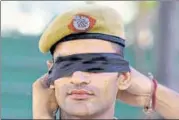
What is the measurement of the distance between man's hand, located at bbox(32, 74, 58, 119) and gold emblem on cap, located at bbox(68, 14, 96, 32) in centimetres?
20

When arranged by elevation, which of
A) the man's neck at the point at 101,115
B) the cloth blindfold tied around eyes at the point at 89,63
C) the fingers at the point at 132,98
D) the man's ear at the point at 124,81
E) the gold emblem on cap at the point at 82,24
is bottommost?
the man's neck at the point at 101,115

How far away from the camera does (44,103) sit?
120cm

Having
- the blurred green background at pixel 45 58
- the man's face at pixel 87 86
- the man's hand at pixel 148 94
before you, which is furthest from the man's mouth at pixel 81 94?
the blurred green background at pixel 45 58

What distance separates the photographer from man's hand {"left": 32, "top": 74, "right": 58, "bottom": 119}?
119 cm

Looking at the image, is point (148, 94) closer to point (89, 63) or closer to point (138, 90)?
point (138, 90)

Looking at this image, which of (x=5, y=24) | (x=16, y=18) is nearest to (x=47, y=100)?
(x=5, y=24)

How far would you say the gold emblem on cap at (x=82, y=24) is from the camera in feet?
3.62

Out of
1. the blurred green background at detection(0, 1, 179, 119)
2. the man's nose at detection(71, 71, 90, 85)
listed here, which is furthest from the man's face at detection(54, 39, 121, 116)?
the blurred green background at detection(0, 1, 179, 119)

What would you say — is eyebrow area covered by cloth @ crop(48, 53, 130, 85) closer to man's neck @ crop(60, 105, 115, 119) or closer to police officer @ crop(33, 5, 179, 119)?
police officer @ crop(33, 5, 179, 119)

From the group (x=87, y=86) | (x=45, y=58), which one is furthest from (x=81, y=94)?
(x=45, y=58)

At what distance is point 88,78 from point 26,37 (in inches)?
26.9

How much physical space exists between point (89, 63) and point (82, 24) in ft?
0.35

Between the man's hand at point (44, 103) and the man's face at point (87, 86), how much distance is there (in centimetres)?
8

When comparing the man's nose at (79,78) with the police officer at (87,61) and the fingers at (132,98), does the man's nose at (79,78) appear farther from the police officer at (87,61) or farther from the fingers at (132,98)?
the fingers at (132,98)
